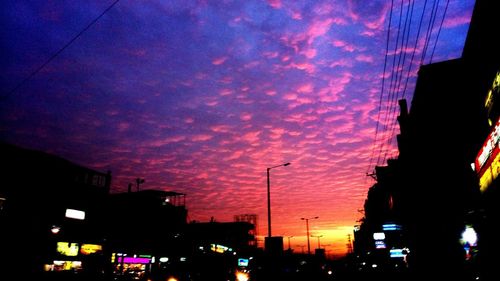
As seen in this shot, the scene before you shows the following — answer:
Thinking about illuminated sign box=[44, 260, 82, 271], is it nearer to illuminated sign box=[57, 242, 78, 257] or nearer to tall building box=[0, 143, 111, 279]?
tall building box=[0, 143, 111, 279]

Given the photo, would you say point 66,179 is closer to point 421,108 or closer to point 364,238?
point 421,108

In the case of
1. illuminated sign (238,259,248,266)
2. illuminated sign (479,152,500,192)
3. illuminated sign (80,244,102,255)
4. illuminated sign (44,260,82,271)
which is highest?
illuminated sign (479,152,500,192)

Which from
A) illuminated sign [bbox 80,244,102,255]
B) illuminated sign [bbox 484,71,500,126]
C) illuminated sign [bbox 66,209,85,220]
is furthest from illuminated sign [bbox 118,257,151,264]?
illuminated sign [bbox 484,71,500,126]

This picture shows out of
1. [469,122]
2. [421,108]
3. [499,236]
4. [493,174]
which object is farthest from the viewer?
[421,108]

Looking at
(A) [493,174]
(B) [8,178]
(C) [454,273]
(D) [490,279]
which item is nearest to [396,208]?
(C) [454,273]

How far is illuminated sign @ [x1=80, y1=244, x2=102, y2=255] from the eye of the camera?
35.3 meters

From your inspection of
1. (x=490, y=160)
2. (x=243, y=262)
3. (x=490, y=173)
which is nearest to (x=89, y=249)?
(x=490, y=173)

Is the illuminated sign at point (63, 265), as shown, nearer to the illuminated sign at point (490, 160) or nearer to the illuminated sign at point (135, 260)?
the illuminated sign at point (135, 260)

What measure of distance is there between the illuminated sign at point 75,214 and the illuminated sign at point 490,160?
113ft

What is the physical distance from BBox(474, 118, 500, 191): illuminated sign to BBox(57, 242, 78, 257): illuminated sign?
111 feet

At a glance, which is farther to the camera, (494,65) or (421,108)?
(421,108)

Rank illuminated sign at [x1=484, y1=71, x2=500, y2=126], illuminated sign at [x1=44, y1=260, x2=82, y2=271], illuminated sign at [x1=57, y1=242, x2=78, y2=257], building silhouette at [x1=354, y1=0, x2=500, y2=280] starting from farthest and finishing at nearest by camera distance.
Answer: illuminated sign at [x1=57, y1=242, x2=78, y2=257]
illuminated sign at [x1=44, y1=260, x2=82, y2=271]
building silhouette at [x1=354, y1=0, x2=500, y2=280]
illuminated sign at [x1=484, y1=71, x2=500, y2=126]

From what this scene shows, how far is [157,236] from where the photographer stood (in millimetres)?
53375

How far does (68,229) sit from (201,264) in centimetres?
1482
